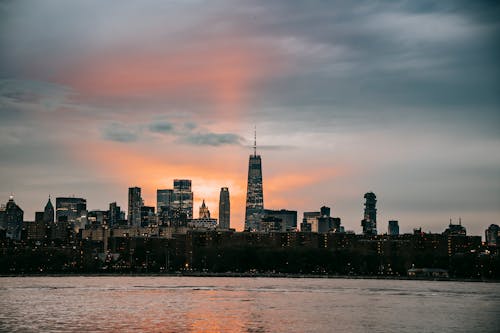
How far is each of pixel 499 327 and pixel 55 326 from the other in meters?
49.3

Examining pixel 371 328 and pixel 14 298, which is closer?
pixel 371 328

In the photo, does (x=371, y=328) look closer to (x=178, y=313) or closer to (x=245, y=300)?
(x=178, y=313)

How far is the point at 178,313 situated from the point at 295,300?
37754 millimetres

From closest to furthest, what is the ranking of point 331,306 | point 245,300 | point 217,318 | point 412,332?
point 412,332 → point 217,318 → point 331,306 → point 245,300

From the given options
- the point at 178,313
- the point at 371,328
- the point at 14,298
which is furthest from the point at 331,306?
the point at 14,298

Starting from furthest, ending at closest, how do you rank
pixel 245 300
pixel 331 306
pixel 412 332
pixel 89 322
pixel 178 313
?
pixel 245 300, pixel 331 306, pixel 178 313, pixel 89 322, pixel 412 332

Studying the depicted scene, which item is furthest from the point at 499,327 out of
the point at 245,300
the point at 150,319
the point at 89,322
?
the point at 245,300

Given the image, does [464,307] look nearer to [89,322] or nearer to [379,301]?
[379,301]

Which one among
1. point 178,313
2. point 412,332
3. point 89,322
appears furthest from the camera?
point 178,313

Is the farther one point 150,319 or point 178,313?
point 178,313

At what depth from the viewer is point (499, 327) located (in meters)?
95.4

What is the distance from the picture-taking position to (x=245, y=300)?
14338cm

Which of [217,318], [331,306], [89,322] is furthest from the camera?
[331,306]

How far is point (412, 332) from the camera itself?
3563 inches
